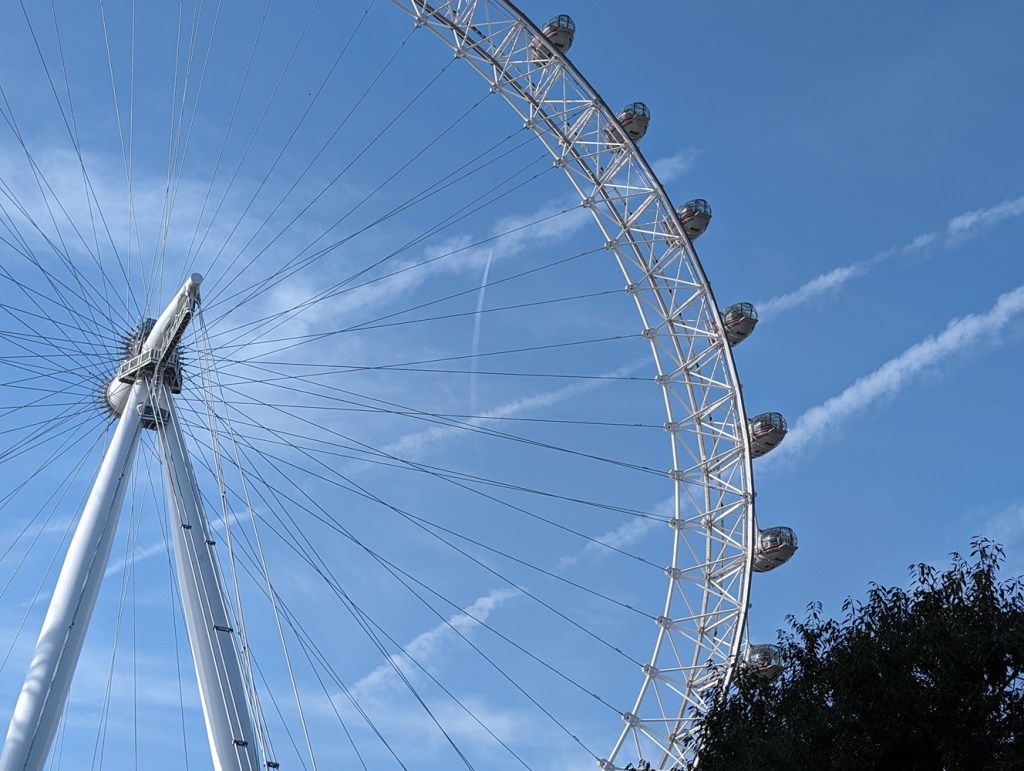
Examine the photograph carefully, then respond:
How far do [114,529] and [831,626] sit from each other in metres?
10.2

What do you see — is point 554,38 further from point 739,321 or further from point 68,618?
point 68,618

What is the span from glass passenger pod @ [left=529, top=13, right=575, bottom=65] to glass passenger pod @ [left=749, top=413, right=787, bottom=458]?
9.47 m

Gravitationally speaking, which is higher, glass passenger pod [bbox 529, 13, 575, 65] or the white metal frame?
glass passenger pod [bbox 529, 13, 575, 65]

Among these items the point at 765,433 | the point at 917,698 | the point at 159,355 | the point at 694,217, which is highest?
the point at 694,217

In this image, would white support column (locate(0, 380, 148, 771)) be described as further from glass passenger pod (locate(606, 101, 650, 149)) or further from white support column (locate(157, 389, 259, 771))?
glass passenger pod (locate(606, 101, 650, 149))

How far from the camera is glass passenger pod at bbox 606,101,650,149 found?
31938 mm

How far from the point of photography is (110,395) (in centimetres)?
2348

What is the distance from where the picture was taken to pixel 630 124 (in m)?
32.1

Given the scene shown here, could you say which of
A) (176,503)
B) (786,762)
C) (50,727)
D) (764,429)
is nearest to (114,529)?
(176,503)

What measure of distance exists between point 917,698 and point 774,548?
1402 centimetres

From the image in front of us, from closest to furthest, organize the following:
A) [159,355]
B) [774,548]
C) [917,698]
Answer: [917,698]
[159,355]
[774,548]

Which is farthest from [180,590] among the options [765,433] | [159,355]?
[765,433]

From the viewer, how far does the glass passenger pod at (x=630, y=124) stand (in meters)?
31.9

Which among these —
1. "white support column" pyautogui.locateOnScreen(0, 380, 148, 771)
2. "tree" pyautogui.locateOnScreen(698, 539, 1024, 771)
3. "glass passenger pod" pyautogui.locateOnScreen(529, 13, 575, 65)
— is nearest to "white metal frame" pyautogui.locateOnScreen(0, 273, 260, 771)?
"white support column" pyautogui.locateOnScreen(0, 380, 148, 771)
